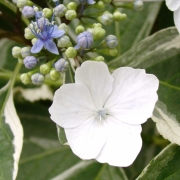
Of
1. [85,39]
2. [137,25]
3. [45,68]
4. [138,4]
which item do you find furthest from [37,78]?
[137,25]

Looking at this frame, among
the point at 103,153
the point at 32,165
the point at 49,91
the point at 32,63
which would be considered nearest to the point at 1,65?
the point at 49,91

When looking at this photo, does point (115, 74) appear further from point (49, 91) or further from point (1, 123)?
point (49, 91)

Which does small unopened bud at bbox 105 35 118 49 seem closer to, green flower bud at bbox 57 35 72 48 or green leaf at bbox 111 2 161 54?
green flower bud at bbox 57 35 72 48

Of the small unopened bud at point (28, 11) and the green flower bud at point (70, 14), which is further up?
the green flower bud at point (70, 14)

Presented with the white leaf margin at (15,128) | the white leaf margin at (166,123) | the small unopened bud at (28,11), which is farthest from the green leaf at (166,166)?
the small unopened bud at (28,11)

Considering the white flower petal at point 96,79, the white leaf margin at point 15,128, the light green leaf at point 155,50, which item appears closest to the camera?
the white flower petal at point 96,79

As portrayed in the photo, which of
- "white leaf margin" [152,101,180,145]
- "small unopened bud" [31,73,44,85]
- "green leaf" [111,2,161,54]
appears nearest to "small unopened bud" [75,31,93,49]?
"small unopened bud" [31,73,44,85]

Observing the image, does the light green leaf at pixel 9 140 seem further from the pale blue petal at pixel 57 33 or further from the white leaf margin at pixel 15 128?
the pale blue petal at pixel 57 33
